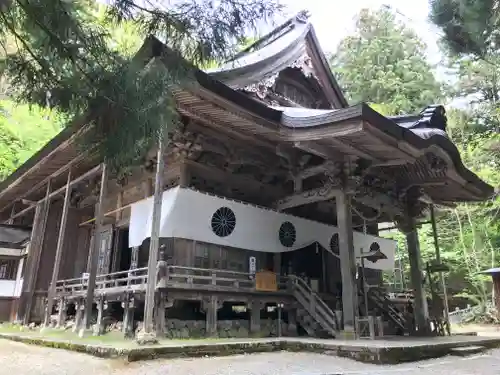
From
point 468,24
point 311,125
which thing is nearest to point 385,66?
point 311,125

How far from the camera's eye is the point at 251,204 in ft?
32.6

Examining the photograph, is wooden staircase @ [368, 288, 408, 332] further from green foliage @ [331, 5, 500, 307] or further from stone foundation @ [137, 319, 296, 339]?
green foliage @ [331, 5, 500, 307]

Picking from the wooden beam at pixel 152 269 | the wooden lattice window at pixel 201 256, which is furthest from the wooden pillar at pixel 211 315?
the wooden beam at pixel 152 269

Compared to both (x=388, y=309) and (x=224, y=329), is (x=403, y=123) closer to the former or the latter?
(x=388, y=309)

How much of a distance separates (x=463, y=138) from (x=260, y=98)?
1182cm

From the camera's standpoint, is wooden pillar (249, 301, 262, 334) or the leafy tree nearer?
the leafy tree

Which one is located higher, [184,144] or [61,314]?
[184,144]

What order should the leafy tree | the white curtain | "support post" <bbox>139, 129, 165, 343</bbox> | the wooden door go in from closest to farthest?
the leafy tree
"support post" <bbox>139, 129, 165, 343</bbox>
the white curtain
the wooden door

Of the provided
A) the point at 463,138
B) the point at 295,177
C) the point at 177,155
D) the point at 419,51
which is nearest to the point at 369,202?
the point at 295,177

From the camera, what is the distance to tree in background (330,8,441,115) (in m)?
26.1

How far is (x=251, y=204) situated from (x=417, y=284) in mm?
5350

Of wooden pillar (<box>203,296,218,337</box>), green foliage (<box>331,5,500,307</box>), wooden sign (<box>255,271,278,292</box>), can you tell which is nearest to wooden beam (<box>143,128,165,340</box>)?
wooden pillar (<box>203,296,218,337</box>)

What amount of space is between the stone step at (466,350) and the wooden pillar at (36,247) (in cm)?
1153

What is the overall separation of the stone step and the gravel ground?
64 centimetres
